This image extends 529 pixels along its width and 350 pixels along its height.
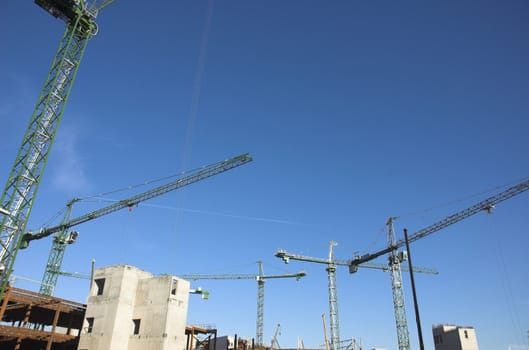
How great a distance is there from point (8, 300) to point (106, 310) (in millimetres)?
12283

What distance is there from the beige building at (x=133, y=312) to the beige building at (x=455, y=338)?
70.6m

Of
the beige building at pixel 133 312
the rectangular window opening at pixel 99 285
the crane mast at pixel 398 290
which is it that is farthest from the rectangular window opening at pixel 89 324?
the crane mast at pixel 398 290

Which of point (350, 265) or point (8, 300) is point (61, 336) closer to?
point (8, 300)

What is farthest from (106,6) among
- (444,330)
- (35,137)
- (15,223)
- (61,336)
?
(444,330)

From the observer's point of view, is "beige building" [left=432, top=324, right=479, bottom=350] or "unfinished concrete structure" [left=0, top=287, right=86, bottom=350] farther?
"beige building" [left=432, top=324, right=479, bottom=350]

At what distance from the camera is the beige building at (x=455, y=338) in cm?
9164

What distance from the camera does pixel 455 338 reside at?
93.8 metres

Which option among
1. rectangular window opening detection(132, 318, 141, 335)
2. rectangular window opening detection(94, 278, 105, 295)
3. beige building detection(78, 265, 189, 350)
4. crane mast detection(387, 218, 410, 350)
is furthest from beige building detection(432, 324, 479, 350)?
rectangular window opening detection(94, 278, 105, 295)

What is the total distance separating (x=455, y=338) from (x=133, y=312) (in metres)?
77.9

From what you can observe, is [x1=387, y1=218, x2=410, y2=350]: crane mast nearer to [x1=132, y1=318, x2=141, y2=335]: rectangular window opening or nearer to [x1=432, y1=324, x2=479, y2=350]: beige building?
[x1=432, y1=324, x2=479, y2=350]: beige building

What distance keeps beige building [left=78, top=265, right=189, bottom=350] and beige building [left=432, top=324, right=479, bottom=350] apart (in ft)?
232

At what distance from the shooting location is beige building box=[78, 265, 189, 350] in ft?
172

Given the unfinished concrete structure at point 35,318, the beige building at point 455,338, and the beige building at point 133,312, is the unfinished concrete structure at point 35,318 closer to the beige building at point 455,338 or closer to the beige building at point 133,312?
the beige building at point 133,312

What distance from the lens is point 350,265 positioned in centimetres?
10762
